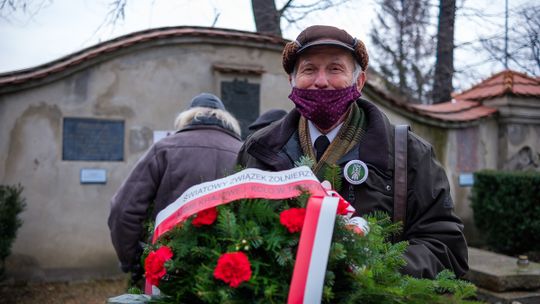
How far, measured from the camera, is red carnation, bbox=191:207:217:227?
131 cm

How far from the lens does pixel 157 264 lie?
130 centimetres

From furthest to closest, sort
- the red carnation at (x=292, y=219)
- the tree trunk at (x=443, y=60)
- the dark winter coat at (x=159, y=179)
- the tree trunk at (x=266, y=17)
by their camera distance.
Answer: the tree trunk at (x=443, y=60) → the tree trunk at (x=266, y=17) → the dark winter coat at (x=159, y=179) → the red carnation at (x=292, y=219)

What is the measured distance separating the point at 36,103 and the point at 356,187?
5201 mm

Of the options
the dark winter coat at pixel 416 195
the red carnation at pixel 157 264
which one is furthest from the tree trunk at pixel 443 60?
the red carnation at pixel 157 264

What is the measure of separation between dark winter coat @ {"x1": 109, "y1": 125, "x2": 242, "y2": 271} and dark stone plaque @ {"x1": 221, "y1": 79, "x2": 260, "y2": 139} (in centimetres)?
341

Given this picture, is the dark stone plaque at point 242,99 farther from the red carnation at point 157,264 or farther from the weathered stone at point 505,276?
the red carnation at point 157,264

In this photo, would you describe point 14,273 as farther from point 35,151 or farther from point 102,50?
point 102,50

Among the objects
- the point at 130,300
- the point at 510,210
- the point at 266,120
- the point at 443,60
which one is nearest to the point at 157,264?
the point at 130,300

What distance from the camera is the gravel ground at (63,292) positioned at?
216 inches

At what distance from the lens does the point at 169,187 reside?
3.17 m

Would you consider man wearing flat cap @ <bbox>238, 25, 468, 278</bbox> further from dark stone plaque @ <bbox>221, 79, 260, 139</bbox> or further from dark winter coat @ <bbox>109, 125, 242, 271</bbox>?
dark stone plaque @ <bbox>221, 79, 260, 139</bbox>

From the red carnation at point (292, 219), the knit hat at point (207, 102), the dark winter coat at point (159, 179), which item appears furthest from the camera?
the knit hat at point (207, 102)

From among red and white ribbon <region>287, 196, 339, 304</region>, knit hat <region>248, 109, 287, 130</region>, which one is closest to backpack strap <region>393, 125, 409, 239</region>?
red and white ribbon <region>287, 196, 339, 304</region>

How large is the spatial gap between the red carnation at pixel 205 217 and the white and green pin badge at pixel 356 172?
2.27 ft
